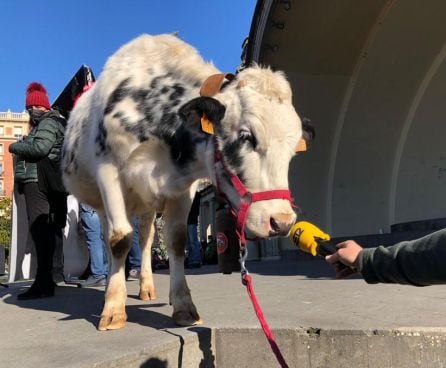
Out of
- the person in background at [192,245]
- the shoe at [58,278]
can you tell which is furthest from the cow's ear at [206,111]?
the person in background at [192,245]

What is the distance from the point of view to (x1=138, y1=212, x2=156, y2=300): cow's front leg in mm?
4734

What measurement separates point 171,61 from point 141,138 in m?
0.71

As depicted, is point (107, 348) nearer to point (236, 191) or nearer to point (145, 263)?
point (236, 191)

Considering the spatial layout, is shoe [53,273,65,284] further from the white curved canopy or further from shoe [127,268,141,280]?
the white curved canopy

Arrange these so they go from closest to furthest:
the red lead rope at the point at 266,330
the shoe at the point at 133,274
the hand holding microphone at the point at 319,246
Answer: the hand holding microphone at the point at 319,246, the red lead rope at the point at 266,330, the shoe at the point at 133,274

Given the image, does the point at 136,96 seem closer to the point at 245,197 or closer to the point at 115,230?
the point at 115,230

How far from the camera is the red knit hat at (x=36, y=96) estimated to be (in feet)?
17.8

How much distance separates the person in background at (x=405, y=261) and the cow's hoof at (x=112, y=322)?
5.94 feet

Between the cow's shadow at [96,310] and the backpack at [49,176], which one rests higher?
the backpack at [49,176]

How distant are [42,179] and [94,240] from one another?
1.50m

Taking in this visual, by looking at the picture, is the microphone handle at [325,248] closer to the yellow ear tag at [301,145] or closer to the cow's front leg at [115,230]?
the yellow ear tag at [301,145]

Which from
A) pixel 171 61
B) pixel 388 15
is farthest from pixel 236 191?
pixel 388 15

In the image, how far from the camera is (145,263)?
4.87 m

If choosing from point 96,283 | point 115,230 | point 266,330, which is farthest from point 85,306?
point 266,330
